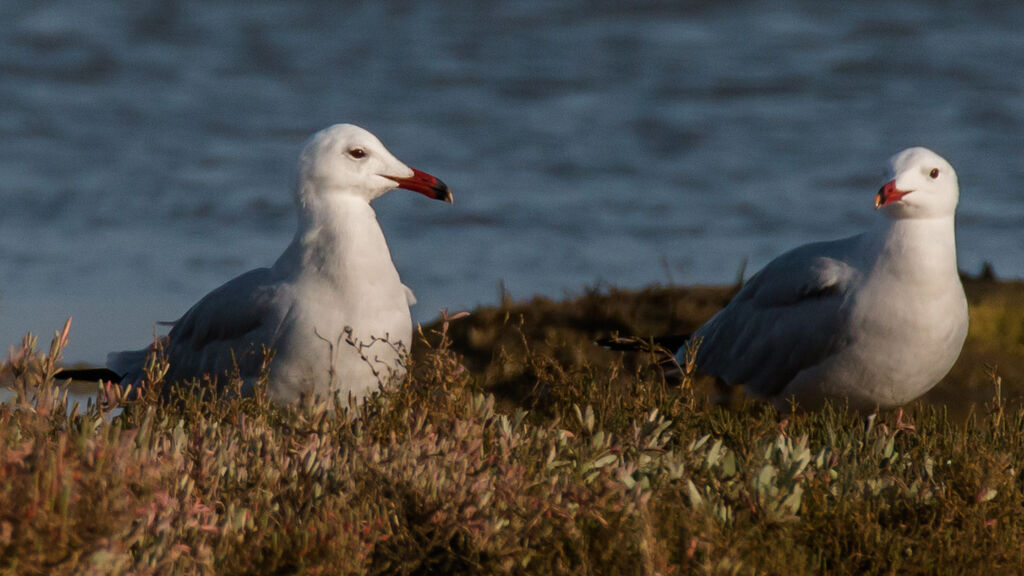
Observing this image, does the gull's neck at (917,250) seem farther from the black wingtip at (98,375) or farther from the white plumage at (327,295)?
the black wingtip at (98,375)

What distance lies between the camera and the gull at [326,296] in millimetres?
5891

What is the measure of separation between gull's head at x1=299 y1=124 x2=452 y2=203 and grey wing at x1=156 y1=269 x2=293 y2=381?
508 mm

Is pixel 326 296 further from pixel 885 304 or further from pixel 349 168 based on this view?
pixel 885 304

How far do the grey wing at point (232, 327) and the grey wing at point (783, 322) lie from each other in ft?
7.40

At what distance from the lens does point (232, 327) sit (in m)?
6.42

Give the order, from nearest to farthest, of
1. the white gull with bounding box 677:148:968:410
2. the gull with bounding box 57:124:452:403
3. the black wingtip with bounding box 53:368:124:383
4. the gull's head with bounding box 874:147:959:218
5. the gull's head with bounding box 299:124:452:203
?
the gull with bounding box 57:124:452:403, the gull's head with bounding box 299:124:452:203, the white gull with bounding box 677:148:968:410, the gull's head with bounding box 874:147:959:218, the black wingtip with bounding box 53:368:124:383

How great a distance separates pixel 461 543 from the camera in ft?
12.2

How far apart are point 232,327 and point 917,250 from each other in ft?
11.2

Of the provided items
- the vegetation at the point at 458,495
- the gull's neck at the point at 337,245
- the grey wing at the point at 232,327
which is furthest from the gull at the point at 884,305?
the grey wing at the point at 232,327

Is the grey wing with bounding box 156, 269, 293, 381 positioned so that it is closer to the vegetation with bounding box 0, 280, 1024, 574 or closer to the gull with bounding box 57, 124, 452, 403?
the gull with bounding box 57, 124, 452, 403

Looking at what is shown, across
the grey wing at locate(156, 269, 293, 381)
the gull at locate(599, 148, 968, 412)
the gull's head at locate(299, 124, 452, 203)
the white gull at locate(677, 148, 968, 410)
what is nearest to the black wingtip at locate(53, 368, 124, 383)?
the grey wing at locate(156, 269, 293, 381)

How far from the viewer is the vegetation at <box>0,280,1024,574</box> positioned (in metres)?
3.24

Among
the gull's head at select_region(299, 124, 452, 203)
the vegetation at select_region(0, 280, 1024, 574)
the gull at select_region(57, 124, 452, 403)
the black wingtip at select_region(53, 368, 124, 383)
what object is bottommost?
the black wingtip at select_region(53, 368, 124, 383)

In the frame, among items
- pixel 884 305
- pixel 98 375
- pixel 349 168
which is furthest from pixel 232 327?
pixel 884 305
